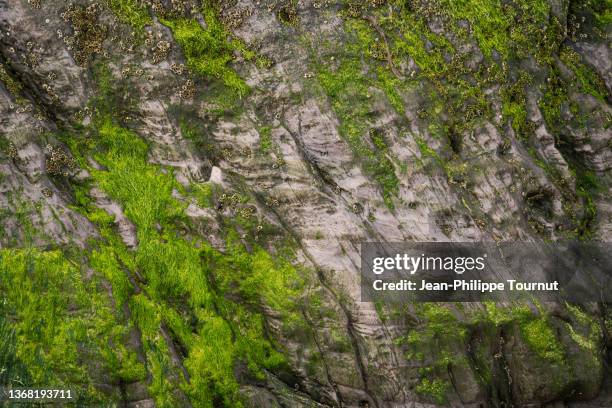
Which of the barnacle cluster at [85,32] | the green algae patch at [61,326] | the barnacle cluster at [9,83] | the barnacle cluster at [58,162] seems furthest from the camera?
the barnacle cluster at [85,32]

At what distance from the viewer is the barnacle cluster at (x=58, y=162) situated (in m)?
10.9

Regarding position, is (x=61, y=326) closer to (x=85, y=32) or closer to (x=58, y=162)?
(x=58, y=162)

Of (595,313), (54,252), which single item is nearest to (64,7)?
(54,252)

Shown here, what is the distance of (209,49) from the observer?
39.2 feet

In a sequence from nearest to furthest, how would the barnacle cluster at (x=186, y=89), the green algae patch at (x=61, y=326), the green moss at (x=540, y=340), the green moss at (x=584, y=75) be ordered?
the green algae patch at (x=61, y=326)
the green moss at (x=540, y=340)
the barnacle cluster at (x=186, y=89)
the green moss at (x=584, y=75)

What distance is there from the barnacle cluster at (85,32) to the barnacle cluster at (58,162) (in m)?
2.10

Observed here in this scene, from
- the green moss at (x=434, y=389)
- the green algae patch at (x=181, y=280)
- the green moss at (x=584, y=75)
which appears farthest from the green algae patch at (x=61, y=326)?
the green moss at (x=584, y=75)

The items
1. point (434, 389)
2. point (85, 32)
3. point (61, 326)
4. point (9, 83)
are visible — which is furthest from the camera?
point (85, 32)

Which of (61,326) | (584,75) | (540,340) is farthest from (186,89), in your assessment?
(584,75)

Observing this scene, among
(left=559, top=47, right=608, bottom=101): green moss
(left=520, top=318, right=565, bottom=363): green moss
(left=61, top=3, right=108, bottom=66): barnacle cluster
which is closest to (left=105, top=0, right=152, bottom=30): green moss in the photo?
(left=61, top=3, right=108, bottom=66): barnacle cluster

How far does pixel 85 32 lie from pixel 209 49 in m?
2.75

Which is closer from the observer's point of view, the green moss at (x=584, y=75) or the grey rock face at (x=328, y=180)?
the grey rock face at (x=328, y=180)

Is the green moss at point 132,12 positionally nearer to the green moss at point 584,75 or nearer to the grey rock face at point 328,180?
the grey rock face at point 328,180

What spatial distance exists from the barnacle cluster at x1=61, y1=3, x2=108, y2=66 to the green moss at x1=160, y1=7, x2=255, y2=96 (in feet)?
4.65
